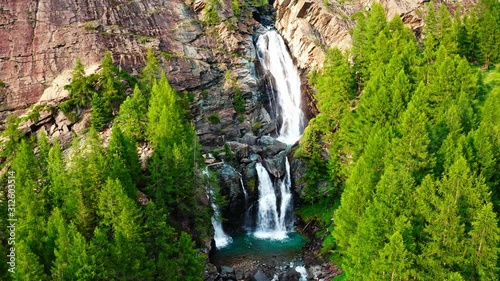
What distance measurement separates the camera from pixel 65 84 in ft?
226

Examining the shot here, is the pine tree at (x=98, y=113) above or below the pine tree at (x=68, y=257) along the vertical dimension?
above

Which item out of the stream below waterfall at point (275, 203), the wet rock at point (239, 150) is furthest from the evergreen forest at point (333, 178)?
the wet rock at point (239, 150)

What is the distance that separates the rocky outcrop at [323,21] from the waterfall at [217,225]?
37.0 metres

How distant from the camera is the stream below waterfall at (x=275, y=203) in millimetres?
53594

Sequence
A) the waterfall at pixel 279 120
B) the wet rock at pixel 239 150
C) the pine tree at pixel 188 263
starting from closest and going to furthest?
1. the pine tree at pixel 188 263
2. the waterfall at pixel 279 120
3. the wet rock at pixel 239 150

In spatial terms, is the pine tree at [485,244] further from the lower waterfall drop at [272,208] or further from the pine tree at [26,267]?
the pine tree at [26,267]

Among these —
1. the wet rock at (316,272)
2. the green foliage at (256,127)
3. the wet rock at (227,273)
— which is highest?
the green foliage at (256,127)

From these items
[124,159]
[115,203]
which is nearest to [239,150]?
[124,159]

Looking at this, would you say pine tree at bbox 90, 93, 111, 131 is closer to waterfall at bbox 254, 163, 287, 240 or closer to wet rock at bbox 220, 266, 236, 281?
waterfall at bbox 254, 163, 287, 240

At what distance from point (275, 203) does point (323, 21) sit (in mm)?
42984

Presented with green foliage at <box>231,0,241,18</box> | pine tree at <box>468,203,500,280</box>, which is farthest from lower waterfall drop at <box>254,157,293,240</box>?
green foliage at <box>231,0,241,18</box>

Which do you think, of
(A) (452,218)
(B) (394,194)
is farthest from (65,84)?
(A) (452,218)

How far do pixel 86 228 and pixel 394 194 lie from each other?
2880 cm

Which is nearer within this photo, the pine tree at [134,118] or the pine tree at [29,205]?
the pine tree at [29,205]
